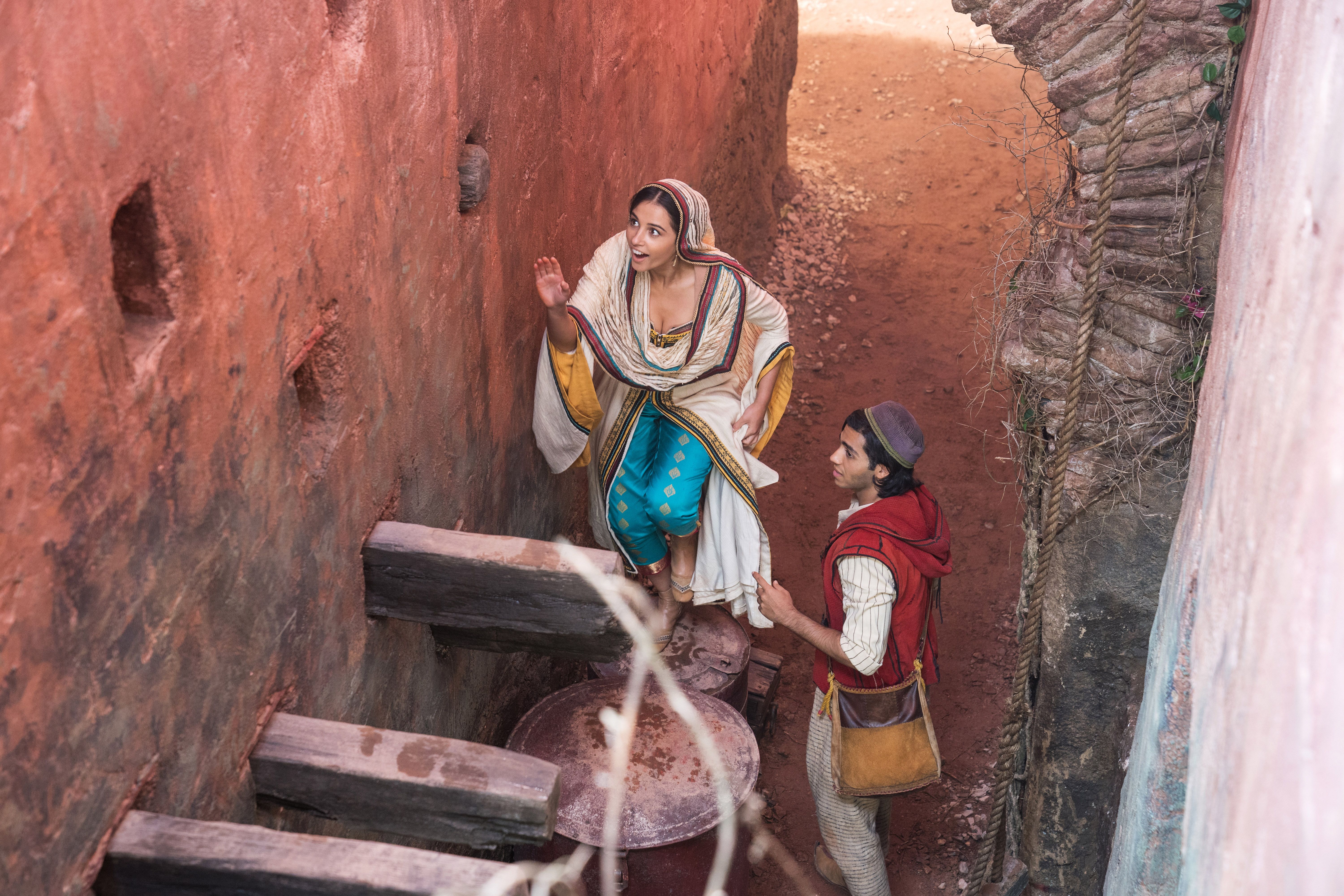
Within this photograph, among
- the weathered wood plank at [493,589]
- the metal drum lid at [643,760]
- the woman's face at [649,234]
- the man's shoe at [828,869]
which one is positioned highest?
the woman's face at [649,234]

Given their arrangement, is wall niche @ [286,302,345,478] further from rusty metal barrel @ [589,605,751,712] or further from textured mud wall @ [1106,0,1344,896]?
textured mud wall @ [1106,0,1344,896]

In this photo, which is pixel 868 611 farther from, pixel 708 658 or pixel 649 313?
pixel 649 313

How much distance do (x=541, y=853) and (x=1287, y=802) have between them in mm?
2634

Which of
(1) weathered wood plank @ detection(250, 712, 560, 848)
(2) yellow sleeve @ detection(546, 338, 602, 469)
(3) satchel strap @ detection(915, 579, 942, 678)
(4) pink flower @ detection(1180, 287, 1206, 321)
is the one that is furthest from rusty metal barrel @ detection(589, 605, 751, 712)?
(4) pink flower @ detection(1180, 287, 1206, 321)

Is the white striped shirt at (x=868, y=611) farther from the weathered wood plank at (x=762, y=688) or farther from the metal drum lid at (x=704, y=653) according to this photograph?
the weathered wood plank at (x=762, y=688)

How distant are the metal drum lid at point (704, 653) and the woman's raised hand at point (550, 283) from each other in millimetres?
1353

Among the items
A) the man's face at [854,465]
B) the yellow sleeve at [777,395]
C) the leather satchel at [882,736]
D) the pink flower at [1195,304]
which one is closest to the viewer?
the pink flower at [1195,304]

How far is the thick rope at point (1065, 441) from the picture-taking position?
2955mm

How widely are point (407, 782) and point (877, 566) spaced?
5.80 feet

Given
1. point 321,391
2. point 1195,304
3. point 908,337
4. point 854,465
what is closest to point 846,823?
point 854,465

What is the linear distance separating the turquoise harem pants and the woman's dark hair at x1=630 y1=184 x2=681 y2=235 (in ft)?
2.41

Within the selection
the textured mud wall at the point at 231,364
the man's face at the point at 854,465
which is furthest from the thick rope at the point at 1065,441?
the textured mud wall at the point at 231,364

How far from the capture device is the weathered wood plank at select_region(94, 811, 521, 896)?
76.9 inches

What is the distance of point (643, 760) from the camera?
362cm
